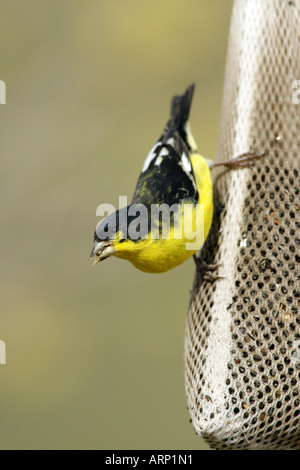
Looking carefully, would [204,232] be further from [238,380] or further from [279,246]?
[238,380]

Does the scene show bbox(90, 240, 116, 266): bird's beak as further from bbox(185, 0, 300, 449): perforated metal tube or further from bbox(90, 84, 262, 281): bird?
bbox(185, 0, 300, 449): perforated metal tube

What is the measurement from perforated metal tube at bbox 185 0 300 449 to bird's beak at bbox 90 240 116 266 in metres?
0.58

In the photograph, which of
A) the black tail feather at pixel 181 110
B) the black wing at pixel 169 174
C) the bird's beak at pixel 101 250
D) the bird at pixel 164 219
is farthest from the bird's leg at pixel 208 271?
the black tail feather at pixel 181 110

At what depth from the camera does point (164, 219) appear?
3152mm

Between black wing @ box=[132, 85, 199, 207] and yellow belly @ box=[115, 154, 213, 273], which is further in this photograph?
black wing @ box=[132, 85, 199, 207]

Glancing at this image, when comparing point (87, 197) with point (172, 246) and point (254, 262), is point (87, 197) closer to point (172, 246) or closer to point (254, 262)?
point (172, 246)

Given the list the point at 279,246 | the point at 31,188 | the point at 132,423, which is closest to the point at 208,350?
the point at 279,246

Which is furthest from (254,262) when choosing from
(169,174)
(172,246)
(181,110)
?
(181,110)

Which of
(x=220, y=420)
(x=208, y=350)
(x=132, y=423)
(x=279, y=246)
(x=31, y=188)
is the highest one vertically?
(x=31, y=188)

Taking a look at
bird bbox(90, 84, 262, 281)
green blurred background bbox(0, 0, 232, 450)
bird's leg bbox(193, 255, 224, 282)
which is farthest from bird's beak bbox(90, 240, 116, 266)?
green blurred background bbox(0, 0, 232, 450)

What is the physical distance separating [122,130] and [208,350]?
171 inches

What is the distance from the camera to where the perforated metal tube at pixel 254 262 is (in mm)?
2711

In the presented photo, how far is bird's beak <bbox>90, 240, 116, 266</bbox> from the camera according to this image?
2930 millimetres

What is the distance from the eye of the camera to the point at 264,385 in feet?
8.89
